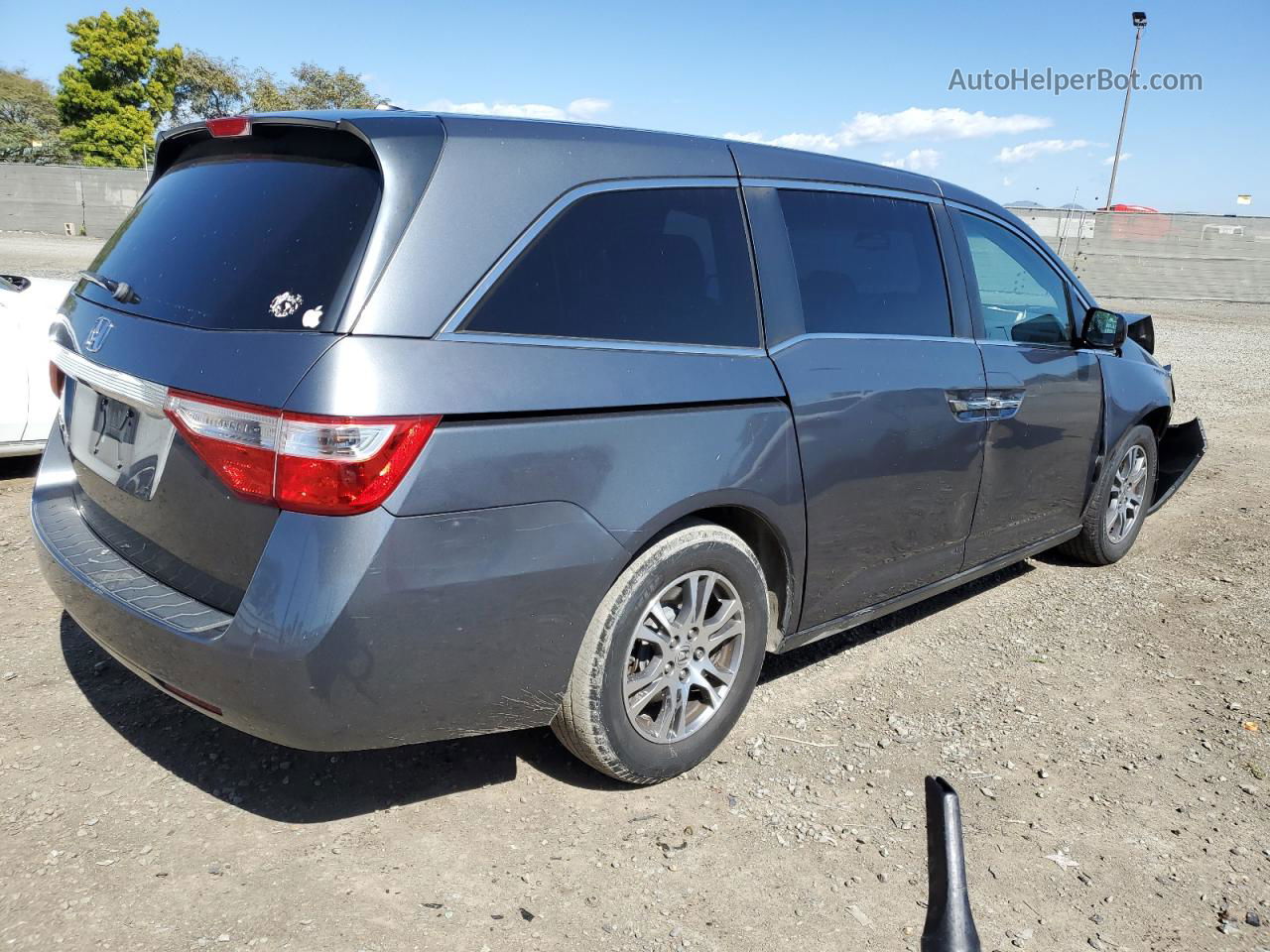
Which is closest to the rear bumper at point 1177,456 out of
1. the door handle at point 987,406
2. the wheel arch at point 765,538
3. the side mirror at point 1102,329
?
the side mirror at point 1102,329

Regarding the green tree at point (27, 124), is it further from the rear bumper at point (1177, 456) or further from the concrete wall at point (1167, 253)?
the rear bumper at point (1177, 456)

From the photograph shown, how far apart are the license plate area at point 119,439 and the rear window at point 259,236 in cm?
26

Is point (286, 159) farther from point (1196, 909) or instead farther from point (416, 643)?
point (1196, 909)

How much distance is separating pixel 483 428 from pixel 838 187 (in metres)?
1.80

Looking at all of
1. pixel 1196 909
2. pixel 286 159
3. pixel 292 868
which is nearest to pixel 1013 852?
pixel 1196 909

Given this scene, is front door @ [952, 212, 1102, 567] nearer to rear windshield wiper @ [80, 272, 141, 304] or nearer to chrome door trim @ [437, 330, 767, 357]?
chrome door trim @ [437, 330, 767, 357]

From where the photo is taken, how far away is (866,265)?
3.54 meters

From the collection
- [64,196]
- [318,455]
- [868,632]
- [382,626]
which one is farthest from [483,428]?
[64,196]

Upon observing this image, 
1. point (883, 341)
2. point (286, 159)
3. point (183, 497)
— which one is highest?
point (286, 159)

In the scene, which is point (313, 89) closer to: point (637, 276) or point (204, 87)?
point (204, 87)

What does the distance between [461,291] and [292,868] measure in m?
1.50

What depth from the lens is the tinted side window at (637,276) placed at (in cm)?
252

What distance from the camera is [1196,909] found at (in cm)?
262

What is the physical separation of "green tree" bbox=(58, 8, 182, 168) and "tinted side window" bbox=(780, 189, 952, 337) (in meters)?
52.6
